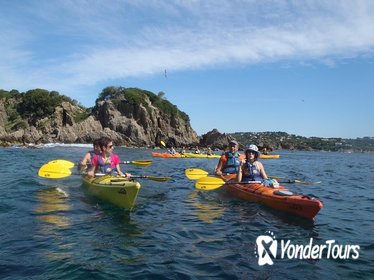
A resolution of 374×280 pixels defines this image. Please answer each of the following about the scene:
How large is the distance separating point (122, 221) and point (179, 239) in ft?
5.94

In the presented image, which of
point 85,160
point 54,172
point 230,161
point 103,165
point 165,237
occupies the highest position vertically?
point 230,161

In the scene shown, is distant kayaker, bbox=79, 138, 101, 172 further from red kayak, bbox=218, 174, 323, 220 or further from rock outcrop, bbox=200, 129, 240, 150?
rock outcrop, bbox=200, 129, 240, 150

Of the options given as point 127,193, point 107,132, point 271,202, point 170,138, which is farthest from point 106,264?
point 170,138

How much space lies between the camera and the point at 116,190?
30.1ft

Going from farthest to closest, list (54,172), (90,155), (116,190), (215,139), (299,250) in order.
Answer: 1. (215,139)
2. (54,172)
3. (90,155)
4. (116,190)
5. (299,250)

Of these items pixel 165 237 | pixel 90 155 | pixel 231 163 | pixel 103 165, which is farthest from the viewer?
pixel 231 163

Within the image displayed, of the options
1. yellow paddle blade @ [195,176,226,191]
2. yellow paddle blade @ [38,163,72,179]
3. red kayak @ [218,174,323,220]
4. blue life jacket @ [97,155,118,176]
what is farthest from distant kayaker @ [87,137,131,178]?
red kayak @ [218,174,323,220]

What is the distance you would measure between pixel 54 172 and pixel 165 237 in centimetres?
708

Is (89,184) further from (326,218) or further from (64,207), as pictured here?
(326,218)

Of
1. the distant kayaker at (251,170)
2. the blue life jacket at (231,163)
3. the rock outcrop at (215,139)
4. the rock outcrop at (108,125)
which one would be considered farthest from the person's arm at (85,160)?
the rock outcrop at (215,139)

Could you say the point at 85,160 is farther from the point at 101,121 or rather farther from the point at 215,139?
the point at 215,139

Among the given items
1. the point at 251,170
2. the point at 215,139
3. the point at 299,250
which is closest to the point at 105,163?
the point at 251,170

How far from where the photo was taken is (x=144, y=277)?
5.17 metres

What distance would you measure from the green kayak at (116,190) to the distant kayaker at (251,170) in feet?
13.0
